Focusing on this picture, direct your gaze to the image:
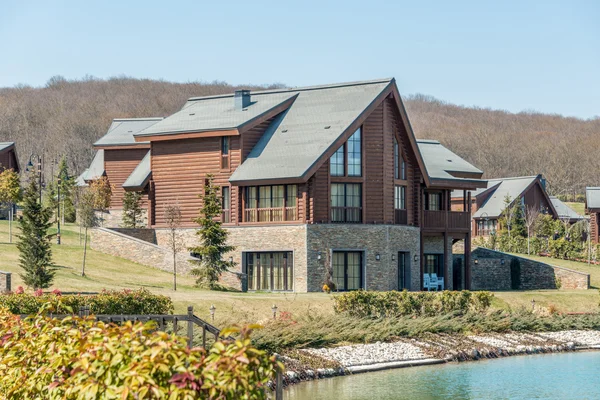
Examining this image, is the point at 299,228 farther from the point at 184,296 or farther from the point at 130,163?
the point at 130,163

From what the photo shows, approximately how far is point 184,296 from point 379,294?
6744 mm

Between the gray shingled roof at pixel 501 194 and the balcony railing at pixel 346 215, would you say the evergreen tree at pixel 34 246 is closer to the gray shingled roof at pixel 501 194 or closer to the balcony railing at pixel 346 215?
the balcony railing at pixel 346 215

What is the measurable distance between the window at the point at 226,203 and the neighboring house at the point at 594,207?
43159 millimetres

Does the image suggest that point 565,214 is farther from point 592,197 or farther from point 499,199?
point 499,199

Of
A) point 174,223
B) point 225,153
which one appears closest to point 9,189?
point 174,223

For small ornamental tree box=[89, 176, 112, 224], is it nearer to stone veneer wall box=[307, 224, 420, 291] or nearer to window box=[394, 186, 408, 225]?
stone veneer wall box=[307, 224, 420, 291]

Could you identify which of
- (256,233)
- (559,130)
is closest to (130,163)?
(256,233)

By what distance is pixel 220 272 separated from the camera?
38781 mm

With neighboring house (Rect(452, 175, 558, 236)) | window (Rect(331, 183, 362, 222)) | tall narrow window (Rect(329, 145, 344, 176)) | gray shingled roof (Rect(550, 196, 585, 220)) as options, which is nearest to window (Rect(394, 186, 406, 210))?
window (Rect(331, 183, 362, 222))

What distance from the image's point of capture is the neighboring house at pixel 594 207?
250 ft

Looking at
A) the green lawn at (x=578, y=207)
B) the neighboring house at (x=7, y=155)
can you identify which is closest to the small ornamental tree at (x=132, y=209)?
the neighboring house at (x=7, y=155)

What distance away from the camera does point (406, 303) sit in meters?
33.1

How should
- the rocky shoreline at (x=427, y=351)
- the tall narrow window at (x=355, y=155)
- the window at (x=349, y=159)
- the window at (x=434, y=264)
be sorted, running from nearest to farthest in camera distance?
the rocky shoreline at (x=427, y=351)
the window at (x=349, y=159)
the tall narrow window at (x=355, y=155)
the window at (x=434, y=264)

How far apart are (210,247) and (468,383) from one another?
16073 mm
